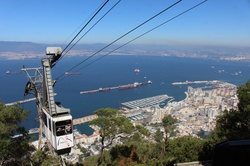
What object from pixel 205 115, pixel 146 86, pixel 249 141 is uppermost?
pixel 249 141

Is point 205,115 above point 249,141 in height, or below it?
below

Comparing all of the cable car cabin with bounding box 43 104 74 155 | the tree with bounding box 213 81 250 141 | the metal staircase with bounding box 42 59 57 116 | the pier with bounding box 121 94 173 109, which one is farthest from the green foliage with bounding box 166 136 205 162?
the pier with bounding box 121 94 173 109

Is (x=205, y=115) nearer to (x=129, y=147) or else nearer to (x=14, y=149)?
(x=129, y=147)

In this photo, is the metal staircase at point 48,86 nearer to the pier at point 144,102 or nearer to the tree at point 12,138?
the tree at point 12,138

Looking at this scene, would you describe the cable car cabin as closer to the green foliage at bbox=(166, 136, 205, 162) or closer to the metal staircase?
the metal staircase

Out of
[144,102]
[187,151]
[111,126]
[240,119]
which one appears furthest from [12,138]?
[144,102]

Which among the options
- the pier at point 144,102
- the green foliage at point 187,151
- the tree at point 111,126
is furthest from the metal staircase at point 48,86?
the pier at point 144,102

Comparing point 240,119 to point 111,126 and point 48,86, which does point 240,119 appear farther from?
point 48,86

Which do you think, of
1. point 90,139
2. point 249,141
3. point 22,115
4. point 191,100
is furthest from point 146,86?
point 249,141
